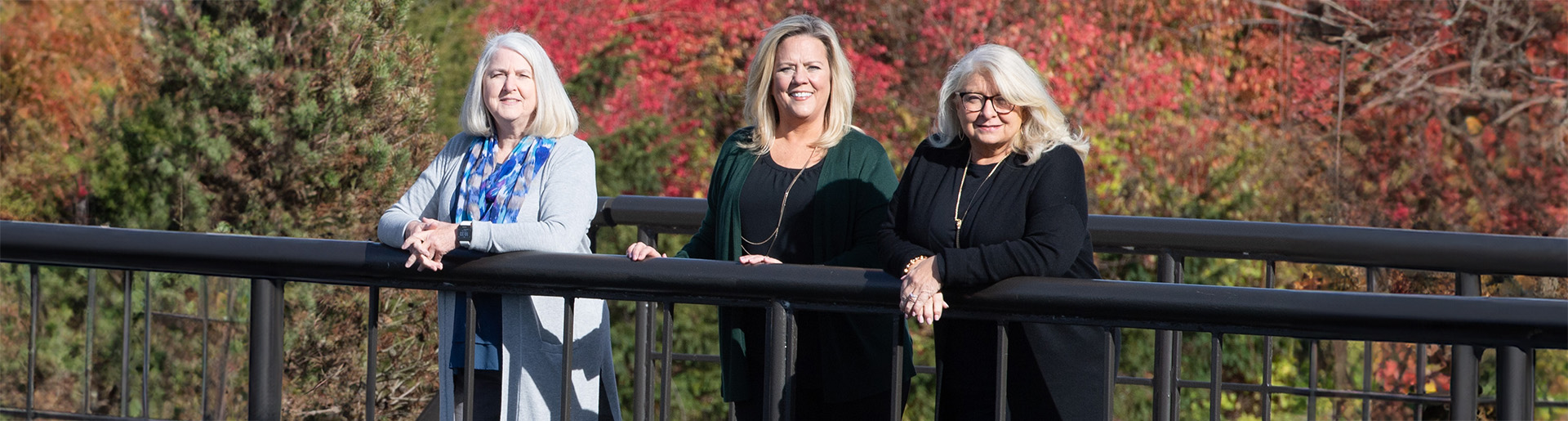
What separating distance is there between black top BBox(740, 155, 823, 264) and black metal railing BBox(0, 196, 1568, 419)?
0.43 meters

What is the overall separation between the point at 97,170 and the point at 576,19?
13.4 ft

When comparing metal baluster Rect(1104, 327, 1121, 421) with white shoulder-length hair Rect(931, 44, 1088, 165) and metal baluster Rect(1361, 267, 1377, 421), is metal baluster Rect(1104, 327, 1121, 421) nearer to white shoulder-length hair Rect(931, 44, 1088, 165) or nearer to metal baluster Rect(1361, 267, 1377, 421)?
white shoulder-length hair Rect(931, 44, 1088, 165)

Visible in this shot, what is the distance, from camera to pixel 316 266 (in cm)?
272

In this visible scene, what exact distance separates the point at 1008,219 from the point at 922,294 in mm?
496

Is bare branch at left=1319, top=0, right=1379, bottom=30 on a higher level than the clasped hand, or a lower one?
higher

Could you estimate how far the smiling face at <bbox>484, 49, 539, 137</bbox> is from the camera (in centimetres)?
339

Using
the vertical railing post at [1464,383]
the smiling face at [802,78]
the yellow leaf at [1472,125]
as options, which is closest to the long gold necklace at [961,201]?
the smiling face at [802,78]

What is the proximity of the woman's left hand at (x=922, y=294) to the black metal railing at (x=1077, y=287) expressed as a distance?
0.04 metres

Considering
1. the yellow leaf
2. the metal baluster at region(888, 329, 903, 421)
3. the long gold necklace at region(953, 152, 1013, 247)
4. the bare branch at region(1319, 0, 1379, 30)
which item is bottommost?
the metal baluster at region(888, 329, 903, 421)

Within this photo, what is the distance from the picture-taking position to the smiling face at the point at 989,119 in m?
2.90

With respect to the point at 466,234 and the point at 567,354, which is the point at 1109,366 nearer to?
the point at 567,354

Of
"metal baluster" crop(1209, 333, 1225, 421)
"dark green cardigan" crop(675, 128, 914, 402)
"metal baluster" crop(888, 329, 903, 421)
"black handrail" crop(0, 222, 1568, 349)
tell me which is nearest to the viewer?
"black handrail" crop(0, 222, 1568, 349)

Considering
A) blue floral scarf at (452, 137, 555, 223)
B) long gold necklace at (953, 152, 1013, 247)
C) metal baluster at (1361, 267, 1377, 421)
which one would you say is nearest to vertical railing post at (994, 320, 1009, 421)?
long gold necklace at (953, 152, 1013, 247)

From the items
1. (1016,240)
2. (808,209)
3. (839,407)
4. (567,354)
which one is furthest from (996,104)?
(567,354)
